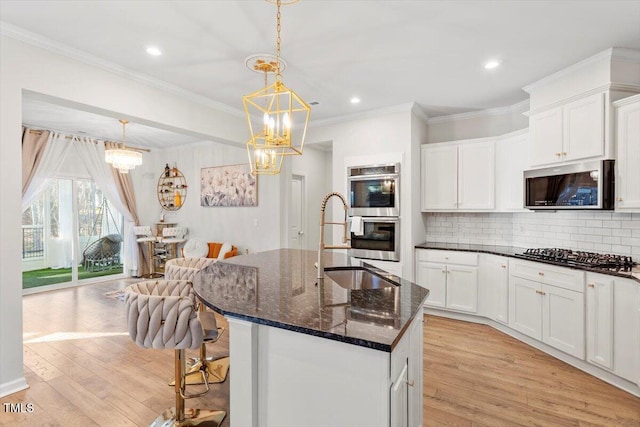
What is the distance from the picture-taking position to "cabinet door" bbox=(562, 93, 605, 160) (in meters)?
2.83

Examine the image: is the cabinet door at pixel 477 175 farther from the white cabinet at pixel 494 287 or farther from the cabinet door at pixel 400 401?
the cabinet door at pixel 400 401

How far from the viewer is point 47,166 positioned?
18.2ft

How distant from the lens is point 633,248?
297 cm

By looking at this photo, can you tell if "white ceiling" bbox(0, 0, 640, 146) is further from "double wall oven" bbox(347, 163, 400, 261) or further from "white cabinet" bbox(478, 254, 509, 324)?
"white cabinet" bbox(478, 254, 509, 324)

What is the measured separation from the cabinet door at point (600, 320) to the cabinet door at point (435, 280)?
1.57m

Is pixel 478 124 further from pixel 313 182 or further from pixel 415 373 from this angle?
pixel 415 373

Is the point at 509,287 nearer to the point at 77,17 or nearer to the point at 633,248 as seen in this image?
the point at 633,248

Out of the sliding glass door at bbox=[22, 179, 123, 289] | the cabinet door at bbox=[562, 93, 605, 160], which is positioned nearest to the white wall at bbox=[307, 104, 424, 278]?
the cabinet door at bbox=[562, 93, 605, 160]

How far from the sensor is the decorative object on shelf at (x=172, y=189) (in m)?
6.97

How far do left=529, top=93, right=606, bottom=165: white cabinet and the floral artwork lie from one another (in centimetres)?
428

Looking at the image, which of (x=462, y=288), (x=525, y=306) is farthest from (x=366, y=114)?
(x=525, y=306)

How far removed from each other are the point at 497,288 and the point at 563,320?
2.67 feet

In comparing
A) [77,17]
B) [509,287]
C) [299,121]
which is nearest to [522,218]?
[509,287]

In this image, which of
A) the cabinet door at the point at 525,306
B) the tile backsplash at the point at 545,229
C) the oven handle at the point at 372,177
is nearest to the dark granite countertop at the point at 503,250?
the tile backsplash at the point at 545,229
